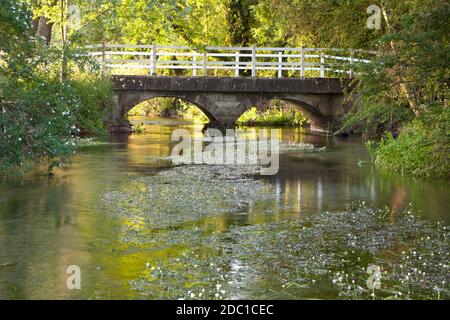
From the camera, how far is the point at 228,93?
3341cm

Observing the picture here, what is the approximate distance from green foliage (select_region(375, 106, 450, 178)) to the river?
552 millimetres

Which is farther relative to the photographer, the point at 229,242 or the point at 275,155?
the point at 275,155

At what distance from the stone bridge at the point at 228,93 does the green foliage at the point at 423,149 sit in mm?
11340

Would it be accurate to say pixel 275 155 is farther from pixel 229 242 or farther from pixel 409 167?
pixel 229 242

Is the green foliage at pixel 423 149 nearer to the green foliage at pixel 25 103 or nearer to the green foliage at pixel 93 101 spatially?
the green foliage at pixel 25 103

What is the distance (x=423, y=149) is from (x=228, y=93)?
14.3m

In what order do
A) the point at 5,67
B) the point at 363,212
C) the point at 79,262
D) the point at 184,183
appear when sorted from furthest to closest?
the point at 184,183 → the point at 5,67 → the point at 363,212 → the point at 79,262

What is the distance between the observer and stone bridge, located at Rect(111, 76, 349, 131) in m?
32.3

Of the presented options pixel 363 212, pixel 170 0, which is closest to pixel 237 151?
pixel 170 0

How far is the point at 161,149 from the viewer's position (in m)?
27.2

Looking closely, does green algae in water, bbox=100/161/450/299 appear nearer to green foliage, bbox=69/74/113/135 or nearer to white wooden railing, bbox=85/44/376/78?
green foliage, bbox=69/74/113/135

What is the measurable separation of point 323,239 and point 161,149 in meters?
15.5
